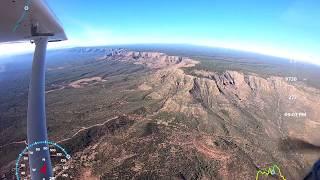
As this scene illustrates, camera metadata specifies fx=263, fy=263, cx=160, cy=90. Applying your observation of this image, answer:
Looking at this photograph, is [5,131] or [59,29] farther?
[5,131]

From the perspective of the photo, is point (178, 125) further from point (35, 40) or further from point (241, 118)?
point (35, 40)

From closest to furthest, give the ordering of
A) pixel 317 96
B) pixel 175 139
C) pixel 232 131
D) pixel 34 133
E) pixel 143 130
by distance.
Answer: pixel 34 133
pixel 175 139
pixel 143 130
pixel 232 131
pixel 317 96

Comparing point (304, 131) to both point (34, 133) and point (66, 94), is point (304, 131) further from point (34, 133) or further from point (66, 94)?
point (66, 94)

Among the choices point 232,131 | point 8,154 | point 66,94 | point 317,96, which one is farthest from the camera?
point 66,94

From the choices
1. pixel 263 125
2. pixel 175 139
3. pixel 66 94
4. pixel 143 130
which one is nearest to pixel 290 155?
pixel 263 125

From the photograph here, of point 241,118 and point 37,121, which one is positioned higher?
point 37,121

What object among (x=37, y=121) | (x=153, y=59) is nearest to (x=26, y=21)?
(x=37, y=121)
